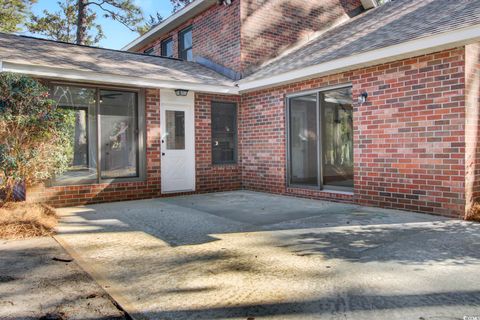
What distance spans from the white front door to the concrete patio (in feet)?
8.11

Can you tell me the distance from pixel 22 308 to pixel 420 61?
6034 millimetres

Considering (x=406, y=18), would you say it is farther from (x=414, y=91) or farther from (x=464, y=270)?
(x=464, y=270)

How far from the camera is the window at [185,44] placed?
12234 mm

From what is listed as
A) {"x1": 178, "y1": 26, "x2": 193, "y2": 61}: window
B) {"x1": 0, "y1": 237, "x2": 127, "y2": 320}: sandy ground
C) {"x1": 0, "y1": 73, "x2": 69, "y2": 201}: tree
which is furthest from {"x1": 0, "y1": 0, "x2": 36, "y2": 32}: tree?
{"x1": 0, "y1": 237, "x2": 127, "y2": 320}: sandy ground

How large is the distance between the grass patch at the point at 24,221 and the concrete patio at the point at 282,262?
256 mm

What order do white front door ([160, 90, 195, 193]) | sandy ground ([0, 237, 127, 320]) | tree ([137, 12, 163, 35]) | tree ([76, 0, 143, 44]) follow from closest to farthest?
1. sandy ground ([0, 237, 127, 320])
2. white front door ([160, 90, 195, 193])
3. tree ([76, 0, 143, 44])
4. tree ([137, 12, 163, 35])

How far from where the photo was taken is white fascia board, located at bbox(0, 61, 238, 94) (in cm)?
628

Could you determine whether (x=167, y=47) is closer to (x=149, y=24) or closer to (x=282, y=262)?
(x=149, y=24)

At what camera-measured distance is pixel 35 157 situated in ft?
18.1

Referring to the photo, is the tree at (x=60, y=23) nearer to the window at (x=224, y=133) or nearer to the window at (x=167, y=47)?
the window at (x=167, y=47)

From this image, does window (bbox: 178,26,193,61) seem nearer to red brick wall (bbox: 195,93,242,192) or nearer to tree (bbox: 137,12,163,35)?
red brick wall (bbox: 195,93,242,192)

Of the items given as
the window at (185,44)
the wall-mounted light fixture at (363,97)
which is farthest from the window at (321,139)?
the window at (185,44)

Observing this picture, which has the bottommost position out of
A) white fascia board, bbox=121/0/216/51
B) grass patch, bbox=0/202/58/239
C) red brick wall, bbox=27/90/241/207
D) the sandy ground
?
the sandy ground

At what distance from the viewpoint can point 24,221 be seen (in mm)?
5129
